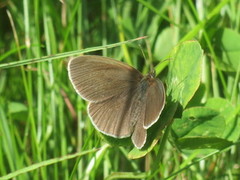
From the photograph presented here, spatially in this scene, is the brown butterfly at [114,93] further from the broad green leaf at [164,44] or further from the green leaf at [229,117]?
the broad green leaf at [164,44]

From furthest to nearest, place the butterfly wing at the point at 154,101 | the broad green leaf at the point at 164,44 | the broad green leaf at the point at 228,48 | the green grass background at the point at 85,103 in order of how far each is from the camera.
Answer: the broad green leaf at the point at 164,44
the broad green leaf at the point at 228,48
the green grass background at the point at 85,103
the butterfly wing at the point at 154,101

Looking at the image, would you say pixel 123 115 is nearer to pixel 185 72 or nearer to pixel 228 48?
pixel 185 72

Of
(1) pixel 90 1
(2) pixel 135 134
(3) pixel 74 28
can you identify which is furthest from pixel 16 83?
(2) pixel 135 134

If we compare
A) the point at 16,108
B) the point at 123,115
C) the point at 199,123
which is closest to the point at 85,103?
the point at 16,108

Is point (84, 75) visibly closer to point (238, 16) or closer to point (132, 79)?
point (132, 79)

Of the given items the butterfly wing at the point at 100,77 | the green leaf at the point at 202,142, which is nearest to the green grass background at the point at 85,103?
the green leaf at the point at 202,142

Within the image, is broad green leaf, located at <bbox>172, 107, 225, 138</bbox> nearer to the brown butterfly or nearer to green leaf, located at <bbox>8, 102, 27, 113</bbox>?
the brown butterfly
